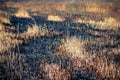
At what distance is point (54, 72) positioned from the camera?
623 cm

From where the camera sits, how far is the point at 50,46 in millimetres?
9070

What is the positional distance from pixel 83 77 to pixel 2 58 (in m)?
2.24

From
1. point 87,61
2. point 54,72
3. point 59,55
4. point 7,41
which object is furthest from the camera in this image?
point 7,41

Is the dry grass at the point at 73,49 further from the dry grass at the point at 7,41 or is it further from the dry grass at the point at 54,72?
the dry grass at the point at 7,41

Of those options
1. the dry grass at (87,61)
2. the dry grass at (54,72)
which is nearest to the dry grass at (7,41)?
the dry grass at (87,61)

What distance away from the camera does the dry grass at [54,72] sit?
6.00 m

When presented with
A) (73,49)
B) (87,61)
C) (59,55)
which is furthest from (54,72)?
(73,49)

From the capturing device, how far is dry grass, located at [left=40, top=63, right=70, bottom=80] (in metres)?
6.00

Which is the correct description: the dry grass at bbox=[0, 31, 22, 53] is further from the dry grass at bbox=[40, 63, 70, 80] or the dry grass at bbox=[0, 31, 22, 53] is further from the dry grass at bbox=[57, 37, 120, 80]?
the dry grass at bbox=[40, 63, 70, 80]

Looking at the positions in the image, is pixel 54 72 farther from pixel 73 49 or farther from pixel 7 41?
pixel 7 41

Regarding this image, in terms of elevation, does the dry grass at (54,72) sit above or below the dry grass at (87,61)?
above

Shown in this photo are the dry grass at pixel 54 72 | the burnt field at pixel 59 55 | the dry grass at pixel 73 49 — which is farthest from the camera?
the dry grass at pixel 73 49

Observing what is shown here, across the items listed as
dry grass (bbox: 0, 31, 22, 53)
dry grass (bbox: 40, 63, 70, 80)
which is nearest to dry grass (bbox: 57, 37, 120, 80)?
dry grass (bbox: 40, 63, 70, 80)

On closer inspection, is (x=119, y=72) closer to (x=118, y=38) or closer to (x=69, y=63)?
(x=69, y=63)
